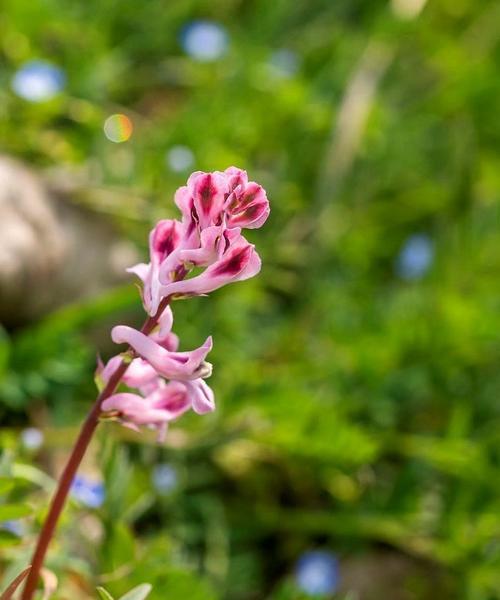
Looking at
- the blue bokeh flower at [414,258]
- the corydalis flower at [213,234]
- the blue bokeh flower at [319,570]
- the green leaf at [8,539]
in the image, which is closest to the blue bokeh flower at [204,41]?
the blue bokeh flower at [414,258]

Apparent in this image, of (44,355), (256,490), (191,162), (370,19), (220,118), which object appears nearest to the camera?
(44,355)

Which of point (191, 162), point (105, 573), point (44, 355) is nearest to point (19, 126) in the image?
point (191, 162)

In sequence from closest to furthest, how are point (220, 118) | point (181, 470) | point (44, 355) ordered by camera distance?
point (44, 355) < point (181, 470) < point (220, 118)

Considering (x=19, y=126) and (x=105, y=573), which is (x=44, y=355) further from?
(x=19, y=126)

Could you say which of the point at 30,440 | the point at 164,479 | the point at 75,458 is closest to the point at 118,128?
the point at 164,479

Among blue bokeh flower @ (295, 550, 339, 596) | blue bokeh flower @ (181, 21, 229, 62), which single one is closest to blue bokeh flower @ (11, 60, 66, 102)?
blue bokeh flower @ (181, 21, 229, 62)

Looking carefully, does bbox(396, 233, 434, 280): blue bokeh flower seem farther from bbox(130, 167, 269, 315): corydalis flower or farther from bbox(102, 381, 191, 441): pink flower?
bbox(130, 167, 269, 315): corydalis flower
